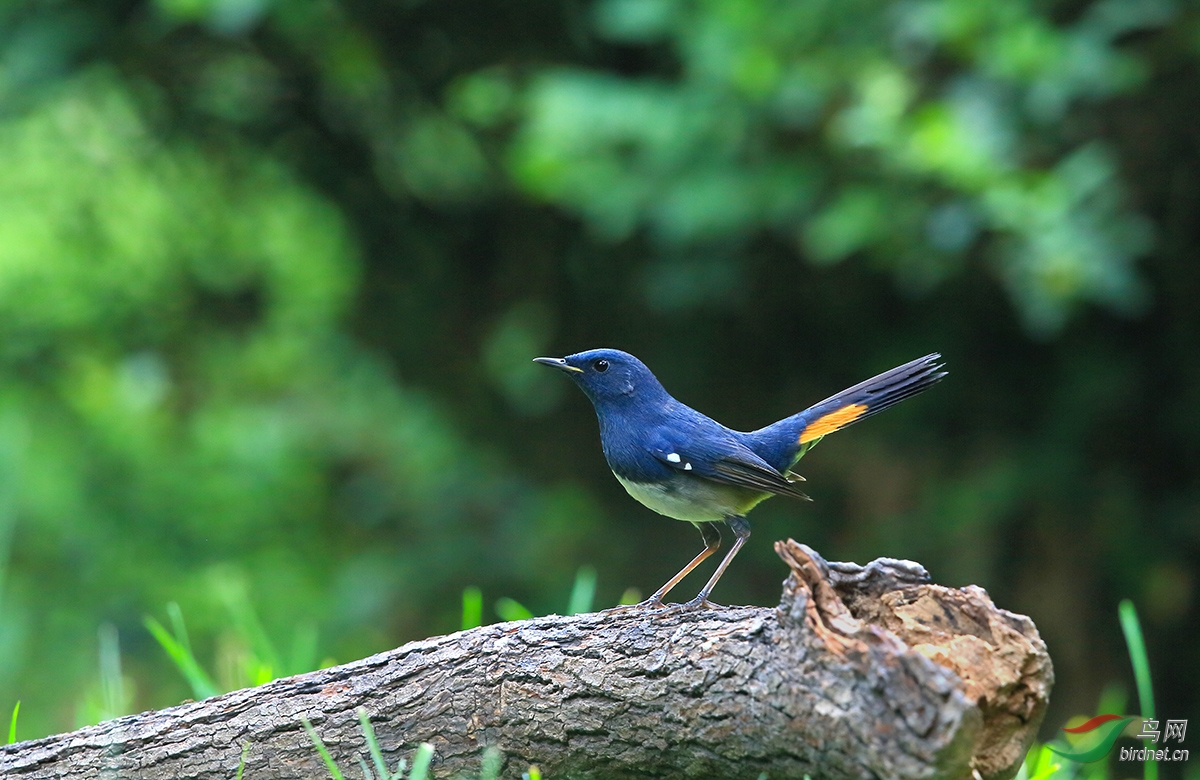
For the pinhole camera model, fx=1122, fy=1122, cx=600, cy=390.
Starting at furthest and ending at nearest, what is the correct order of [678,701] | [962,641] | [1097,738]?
[1097,738] < [678,701] < [962,641]

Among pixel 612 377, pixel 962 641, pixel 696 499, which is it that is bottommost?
pixel 962 641

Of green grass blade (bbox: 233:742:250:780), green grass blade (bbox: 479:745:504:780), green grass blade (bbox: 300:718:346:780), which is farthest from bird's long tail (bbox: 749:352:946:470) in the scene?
green grass blade (bbox: 233:742:250:780)

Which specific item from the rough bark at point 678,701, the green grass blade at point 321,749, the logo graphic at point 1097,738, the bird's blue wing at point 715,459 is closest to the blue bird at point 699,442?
the bird's blue wing at point 715,459

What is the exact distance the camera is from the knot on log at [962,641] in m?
2.36

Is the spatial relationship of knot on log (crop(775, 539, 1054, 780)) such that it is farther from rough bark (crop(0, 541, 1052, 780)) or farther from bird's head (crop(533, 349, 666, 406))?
bird's head (crop(533, 349, 666, 406))

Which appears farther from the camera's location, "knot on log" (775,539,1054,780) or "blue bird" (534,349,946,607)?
"blue bird" (534,349,946,607)

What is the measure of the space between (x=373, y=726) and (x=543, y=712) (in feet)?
1.46

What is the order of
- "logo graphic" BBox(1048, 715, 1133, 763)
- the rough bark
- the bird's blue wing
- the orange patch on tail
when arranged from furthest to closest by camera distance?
the orange patch on tail, the bird's blue wing, "logo graphic" BBox(1048, 715, 1133, 763), the rough bark

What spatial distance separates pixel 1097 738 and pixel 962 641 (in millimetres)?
1953

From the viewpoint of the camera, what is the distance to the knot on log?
2.36 meters

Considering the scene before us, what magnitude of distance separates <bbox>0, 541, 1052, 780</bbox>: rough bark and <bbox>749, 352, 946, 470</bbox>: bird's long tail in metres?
0.80

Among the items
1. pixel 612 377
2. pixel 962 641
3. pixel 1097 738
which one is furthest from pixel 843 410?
pixel 1097 738

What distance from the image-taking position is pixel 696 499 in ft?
11.2

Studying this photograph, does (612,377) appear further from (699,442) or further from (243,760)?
(243,760)
